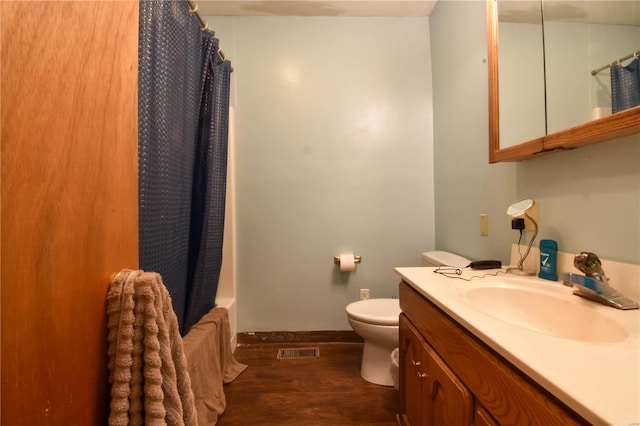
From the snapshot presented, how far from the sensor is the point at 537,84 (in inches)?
39.8

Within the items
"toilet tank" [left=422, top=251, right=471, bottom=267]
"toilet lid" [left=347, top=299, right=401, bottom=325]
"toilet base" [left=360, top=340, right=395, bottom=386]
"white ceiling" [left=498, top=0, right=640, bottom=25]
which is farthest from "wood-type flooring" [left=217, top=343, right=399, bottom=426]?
"white ceiling" [left=498, top=0, right=640, bottom=25]

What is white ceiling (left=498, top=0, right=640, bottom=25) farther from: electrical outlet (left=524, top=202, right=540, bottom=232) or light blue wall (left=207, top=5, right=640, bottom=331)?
light blue wall (left=207, top=5, right=640, bottom=331)

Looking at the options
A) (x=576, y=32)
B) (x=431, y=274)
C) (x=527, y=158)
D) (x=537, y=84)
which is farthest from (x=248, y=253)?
(x=576, y=32)

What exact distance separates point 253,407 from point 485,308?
122 centimetres

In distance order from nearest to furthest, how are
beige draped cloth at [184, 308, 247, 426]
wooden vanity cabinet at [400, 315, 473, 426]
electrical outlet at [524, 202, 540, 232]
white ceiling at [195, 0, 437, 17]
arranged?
wooden vanity cabinet at [400, 315, 473, 426], electrical outlet at [524, 202, 540, 232], beige draped cloth at [184, 308, 247, 426], white ceiling at [195, 0, 437, 17]

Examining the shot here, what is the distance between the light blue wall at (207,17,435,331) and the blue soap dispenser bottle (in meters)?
1.04

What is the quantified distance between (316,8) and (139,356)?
2.24 metres

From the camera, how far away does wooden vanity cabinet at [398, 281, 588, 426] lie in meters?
0.43

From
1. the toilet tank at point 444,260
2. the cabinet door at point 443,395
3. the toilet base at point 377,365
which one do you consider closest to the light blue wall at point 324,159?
the toilet tank at point 444,260

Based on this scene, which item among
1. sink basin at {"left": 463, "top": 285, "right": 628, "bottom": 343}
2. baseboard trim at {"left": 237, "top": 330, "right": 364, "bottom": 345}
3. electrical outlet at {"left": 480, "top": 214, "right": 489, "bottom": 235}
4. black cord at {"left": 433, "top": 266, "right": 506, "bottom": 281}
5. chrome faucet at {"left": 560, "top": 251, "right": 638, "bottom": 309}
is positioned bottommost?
baseboard trim at {"left": 237, "top": 330, "right": 364, "bottom": 345}

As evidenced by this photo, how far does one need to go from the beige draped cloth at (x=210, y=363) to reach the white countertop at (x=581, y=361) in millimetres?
1111

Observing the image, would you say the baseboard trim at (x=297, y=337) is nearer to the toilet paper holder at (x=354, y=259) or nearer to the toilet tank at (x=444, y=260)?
the toilet paper holder at (x=354, y=259)

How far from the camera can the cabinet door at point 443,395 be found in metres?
0.62

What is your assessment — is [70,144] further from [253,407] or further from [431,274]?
[253,407]
